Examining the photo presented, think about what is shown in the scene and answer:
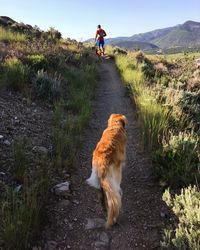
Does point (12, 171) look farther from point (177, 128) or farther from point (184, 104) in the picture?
point (184, 104)

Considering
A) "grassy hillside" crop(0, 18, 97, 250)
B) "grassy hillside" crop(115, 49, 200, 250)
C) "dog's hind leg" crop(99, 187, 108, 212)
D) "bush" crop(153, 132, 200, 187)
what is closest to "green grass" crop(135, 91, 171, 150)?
"grassy hillside" crop(115, 49, 200, 250)

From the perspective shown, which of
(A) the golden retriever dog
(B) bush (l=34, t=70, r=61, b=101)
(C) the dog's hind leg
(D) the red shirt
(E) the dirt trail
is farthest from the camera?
(D) the red shirt

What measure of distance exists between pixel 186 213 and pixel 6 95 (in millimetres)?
5123

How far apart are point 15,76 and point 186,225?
589cm

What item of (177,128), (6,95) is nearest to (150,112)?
(177,128)

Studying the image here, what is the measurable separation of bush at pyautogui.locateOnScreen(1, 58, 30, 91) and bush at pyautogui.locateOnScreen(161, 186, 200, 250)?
516 cm

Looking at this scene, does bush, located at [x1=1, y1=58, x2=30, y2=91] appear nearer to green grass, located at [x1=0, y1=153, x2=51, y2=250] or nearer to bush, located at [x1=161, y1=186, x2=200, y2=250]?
green grass, located at [x1=0, y1=153, x2=51, y2=250]

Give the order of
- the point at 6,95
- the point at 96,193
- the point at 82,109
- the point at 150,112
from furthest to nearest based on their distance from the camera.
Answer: the point at 82,109, the point at 6,95, the point at 150,112, the point at 96,193

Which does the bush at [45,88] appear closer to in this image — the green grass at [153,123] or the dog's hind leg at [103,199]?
the green grass at [153,123]

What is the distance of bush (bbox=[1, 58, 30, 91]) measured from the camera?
785cm

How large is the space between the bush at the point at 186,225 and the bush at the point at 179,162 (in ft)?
1.73

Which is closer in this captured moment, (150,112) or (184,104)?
(150,112)

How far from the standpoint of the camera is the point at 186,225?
3527 millimetres

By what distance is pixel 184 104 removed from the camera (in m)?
7.45
